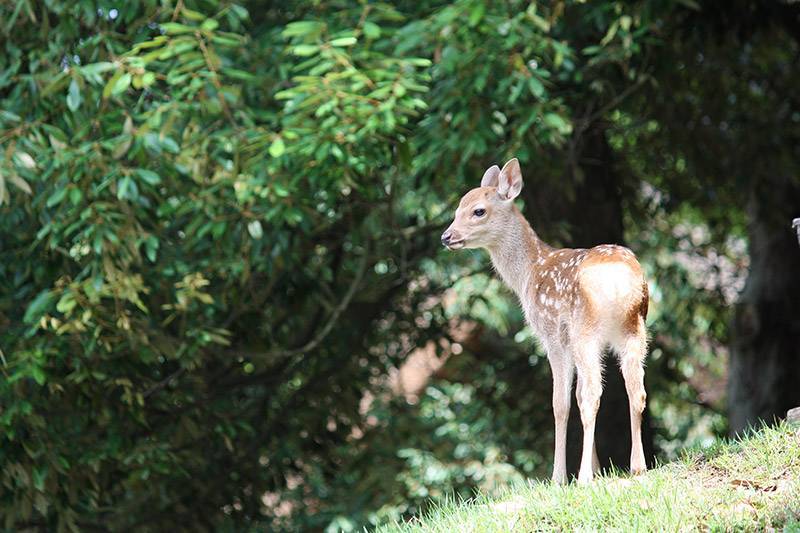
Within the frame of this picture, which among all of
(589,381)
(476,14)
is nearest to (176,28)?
(476,14)

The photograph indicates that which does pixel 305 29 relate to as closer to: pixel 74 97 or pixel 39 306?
pixel 74 97

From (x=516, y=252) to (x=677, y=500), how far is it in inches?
81.3

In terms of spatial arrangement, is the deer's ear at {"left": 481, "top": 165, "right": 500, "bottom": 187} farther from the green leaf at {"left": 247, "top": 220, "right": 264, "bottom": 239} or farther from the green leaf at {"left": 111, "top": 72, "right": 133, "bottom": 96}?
the green leaf at {"left": 111, "top": 72, "right": 133, "bottom": 96}

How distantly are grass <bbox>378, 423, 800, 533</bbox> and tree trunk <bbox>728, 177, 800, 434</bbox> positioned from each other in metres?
6.86

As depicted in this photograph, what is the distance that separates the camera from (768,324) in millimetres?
13633

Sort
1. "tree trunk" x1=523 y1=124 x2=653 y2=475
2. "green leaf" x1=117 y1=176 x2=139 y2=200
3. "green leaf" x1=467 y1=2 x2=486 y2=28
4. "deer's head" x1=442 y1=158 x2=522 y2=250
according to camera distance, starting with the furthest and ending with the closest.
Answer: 1. "tree trunk" x1=523 y1=124 x2=653 y2=475
2. "green leaf" x1=467 y1=2 x2=486 y2=28
3. "green leaf" x1=117 y1=176 x2=139 y2=200
4. "deer's head" x1=442 y1=158 x2=522 y2=250

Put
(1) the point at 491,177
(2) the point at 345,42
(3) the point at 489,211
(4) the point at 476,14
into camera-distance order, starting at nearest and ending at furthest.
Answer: (3) the point at 489,211 → (1) the point at 491,177 → (2) the point at 345,42 → (4) the point at 476,14

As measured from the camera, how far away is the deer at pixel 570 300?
6.52m

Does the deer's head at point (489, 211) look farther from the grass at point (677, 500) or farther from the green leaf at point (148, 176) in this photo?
the green leaf at point (148, 176)

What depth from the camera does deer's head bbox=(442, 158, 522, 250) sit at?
294 inches

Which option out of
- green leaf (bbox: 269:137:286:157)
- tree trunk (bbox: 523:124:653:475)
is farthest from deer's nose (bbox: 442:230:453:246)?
tree trunk (bbox: 523:124:653:475)

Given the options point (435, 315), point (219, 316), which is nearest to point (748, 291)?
point (435, 315)

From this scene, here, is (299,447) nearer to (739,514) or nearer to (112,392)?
(112,392)

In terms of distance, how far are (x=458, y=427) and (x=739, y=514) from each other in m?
8.93
